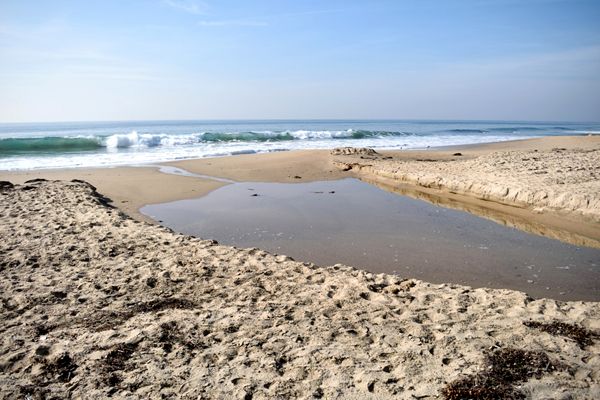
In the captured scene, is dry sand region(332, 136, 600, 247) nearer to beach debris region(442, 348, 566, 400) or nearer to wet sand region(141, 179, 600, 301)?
wet sand region(141, 179, 600, 301)

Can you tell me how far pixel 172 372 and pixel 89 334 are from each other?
3.77 feet

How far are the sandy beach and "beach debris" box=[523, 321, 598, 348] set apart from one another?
20 mm

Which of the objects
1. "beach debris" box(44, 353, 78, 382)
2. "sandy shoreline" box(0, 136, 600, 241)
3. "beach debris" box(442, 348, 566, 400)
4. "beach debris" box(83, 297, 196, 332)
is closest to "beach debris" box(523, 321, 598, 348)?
"beach debris" box(442, 348, 566, 400)

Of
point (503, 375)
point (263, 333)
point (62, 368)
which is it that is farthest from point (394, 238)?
point (62, 368)

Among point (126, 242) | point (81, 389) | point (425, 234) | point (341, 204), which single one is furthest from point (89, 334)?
point (341, 204)

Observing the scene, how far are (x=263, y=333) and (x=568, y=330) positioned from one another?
2.90 metres

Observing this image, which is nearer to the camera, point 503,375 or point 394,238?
point 503,375

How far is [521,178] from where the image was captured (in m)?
10.5

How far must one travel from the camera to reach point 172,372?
3.22 metres

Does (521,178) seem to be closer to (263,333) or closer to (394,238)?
(394,238)

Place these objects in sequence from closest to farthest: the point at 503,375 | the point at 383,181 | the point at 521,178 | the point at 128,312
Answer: the point at 503,375, the point at 128,312, the point at 521,178, the point at 383,181

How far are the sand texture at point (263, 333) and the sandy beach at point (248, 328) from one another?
0.02 m

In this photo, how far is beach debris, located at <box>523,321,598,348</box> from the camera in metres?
3.52

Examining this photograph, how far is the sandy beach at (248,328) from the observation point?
9.98 ft
